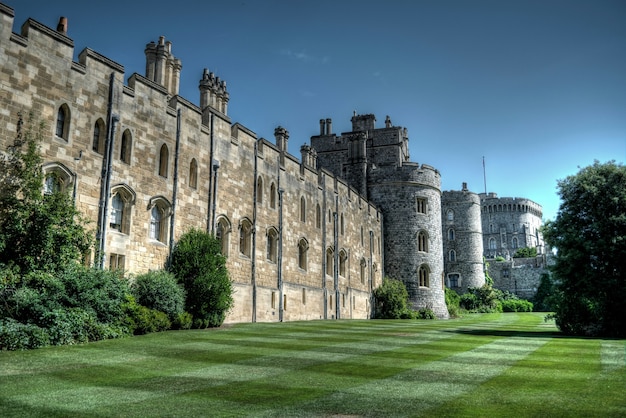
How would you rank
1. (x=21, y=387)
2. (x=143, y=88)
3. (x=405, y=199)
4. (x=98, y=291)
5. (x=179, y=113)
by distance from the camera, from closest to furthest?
(x=21, y=387)
(x=98, y=291)
(x=143, y=88)
(x=179, y=113)
(x=405, y=199)

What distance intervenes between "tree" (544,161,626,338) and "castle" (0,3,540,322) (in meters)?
13.6

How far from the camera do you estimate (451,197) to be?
228ft

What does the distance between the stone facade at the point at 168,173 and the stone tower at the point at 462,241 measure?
114ft

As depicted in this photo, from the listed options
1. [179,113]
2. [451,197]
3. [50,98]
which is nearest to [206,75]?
[179,113]

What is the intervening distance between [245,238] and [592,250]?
15400mm

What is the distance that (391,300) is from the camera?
42.2 m

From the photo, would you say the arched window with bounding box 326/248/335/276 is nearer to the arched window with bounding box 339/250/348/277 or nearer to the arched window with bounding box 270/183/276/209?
the arched window with bounding box 339/250/348/277

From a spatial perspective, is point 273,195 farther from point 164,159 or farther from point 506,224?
point 506,224

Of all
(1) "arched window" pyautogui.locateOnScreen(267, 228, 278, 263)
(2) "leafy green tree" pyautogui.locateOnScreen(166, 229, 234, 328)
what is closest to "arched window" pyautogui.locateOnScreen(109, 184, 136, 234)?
(2) "leafy green tree" pyautogui.locateOnScreen(166, 229, 234, 328)

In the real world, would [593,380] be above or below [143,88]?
below

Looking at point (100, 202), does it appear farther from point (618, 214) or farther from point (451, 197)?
point (451, 197)

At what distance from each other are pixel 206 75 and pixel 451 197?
49.2 meters

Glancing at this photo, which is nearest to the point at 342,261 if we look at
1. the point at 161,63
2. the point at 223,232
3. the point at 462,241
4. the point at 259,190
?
the point at 259,190

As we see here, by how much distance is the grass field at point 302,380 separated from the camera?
25.0 feet
